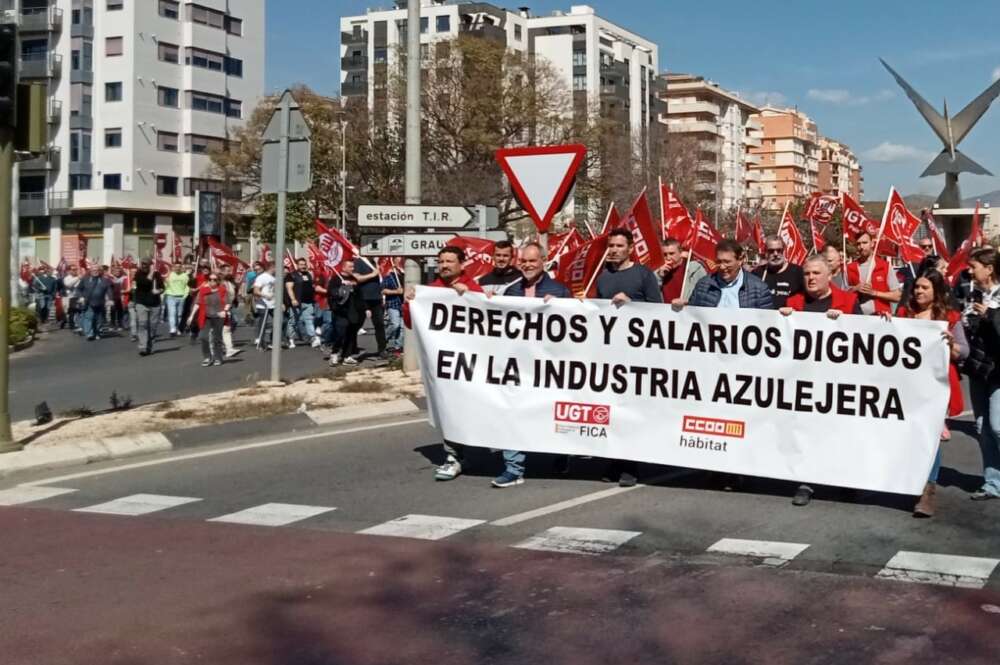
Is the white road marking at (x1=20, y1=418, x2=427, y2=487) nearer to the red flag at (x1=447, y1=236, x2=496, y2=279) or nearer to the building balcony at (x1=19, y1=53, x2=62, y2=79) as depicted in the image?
the red flag at (x1=447, y1=236, x2=496, y2=279)

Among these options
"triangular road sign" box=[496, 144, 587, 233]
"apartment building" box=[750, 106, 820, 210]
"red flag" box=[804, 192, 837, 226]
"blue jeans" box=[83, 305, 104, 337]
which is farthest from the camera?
"apartment building" box=[750, 106, 820, 210]

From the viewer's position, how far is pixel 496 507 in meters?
8.64

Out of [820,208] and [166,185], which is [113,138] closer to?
[166,185]

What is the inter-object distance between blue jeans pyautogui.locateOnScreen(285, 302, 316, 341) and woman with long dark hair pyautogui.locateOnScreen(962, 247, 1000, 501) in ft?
54.9

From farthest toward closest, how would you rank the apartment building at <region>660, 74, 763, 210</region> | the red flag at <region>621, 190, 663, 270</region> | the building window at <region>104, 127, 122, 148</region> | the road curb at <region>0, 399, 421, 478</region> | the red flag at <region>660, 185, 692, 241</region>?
the apartment building at <region>660, 74, 763, 210</region>, the building window at <region>104, 127, 122, 148</region>, the red flag at <region>660, 185, 692, 241</region>, the red flag at <region>621, 190, 663, 270</region>, the road curb at <region>0, 399, 421, 478</region>

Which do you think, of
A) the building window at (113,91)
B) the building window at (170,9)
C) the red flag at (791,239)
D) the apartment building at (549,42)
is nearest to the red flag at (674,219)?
the red flag at (791,239)

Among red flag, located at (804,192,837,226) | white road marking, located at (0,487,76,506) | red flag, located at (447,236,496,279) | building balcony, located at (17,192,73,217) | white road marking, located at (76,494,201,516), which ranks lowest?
white road marking, located at (0,487,76,506)

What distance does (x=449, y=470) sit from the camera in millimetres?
9750

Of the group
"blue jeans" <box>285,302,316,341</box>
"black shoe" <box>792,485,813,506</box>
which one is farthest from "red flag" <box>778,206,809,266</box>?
"black shoe" <box>792,485,813,506</box>

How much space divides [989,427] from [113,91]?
6771 centimetres

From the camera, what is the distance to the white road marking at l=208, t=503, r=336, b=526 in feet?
27.3

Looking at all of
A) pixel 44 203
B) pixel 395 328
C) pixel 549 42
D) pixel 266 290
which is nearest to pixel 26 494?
pixel 395 328

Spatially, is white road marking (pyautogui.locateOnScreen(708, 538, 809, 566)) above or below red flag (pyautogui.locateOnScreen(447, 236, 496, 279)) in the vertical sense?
below

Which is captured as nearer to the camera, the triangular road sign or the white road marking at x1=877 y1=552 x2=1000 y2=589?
the white road marking at x1=877 y1=552 x2=1000 y2=589
